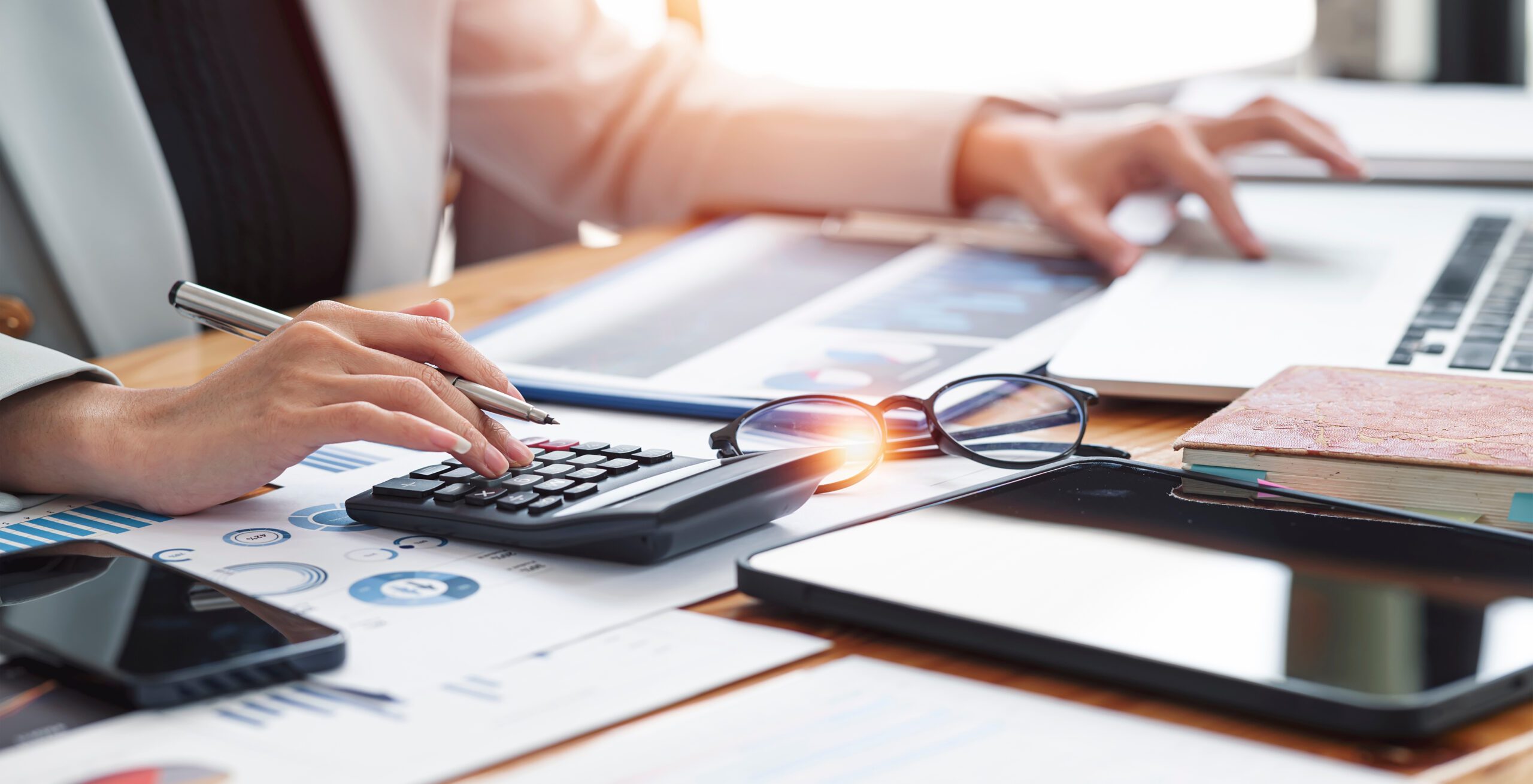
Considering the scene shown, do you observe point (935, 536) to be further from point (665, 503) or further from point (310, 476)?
point (310, 476)

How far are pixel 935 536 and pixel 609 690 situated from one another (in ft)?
0.41

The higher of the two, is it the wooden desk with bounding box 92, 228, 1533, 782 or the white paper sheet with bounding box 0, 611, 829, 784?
the wooden desk with bounding box 92, 228, 1533, 782

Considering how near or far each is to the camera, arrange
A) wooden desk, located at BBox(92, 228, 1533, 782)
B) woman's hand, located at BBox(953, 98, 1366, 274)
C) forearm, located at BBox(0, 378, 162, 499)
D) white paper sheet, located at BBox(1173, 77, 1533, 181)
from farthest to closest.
→ white paper sheet, located at BBox(1173, 77, 1533, 181)
woman's hand, located at BBox(953, 98, 1366, 274)
forearm, located at BBox(0, 378, 162, 499)
wooden desk, located at BBox(92, 228, 1533, 782)

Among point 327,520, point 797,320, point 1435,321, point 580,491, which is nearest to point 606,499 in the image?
point 580,491

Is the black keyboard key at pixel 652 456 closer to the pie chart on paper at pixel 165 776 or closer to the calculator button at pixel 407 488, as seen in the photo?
the calculator button at pixel 407 488

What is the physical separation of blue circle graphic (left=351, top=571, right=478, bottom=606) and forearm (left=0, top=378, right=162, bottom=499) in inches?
5.9

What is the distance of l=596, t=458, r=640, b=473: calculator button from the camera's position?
0.50 m

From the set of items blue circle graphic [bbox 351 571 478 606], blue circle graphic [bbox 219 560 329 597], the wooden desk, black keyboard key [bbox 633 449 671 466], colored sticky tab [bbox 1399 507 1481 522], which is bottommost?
blue circle graphic [bbox 219 560 329 597]

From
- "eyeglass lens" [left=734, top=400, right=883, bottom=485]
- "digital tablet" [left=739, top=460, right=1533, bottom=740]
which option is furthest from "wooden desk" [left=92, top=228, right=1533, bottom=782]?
"eyeglass lens" [left=734, top=400, right=883, bottom=485]

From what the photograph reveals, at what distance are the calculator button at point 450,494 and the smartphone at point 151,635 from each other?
91mm

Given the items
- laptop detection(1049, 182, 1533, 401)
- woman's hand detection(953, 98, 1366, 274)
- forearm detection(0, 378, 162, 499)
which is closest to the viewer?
forearm detection(0, 378, 162, 499)

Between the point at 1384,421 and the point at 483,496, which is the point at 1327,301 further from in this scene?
the point at 483,496

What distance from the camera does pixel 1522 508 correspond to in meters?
0.45

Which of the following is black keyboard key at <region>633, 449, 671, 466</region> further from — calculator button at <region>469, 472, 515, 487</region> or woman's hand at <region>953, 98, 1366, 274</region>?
woman's hand at <region>953, 98, 1366, 274</region>
